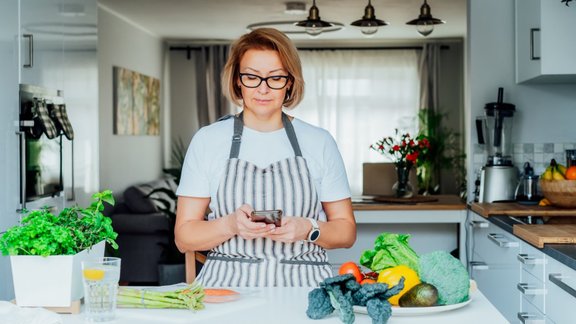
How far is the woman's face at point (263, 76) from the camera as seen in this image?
234 centimetres

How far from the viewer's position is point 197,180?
240 centimetres

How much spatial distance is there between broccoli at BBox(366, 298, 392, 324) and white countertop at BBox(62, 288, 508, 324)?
0.09 meters

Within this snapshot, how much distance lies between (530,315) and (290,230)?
1366mm

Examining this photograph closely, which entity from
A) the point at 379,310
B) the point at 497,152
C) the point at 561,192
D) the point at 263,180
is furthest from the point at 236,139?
the point at 497,152

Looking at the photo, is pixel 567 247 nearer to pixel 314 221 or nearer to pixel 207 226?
pixel 314 221

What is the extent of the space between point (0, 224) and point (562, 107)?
126 inches

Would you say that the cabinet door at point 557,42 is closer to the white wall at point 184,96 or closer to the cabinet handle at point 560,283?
the cabinet handle at point 560,283

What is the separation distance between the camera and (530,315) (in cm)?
307

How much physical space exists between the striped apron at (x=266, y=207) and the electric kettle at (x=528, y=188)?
231 cm

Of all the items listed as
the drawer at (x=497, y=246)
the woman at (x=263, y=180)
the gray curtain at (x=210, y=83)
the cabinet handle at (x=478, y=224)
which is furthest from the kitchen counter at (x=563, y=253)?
the gray curtain at (x=210, y=83)

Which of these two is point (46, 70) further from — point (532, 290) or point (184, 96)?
point (184, 96)

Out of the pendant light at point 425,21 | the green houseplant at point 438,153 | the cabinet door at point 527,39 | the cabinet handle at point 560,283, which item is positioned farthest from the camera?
the green houseplant at point 438,153

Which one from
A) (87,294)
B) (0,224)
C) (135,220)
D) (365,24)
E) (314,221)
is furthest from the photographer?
(135,220)

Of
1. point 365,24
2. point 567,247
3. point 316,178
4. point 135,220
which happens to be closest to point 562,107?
point 365,24
